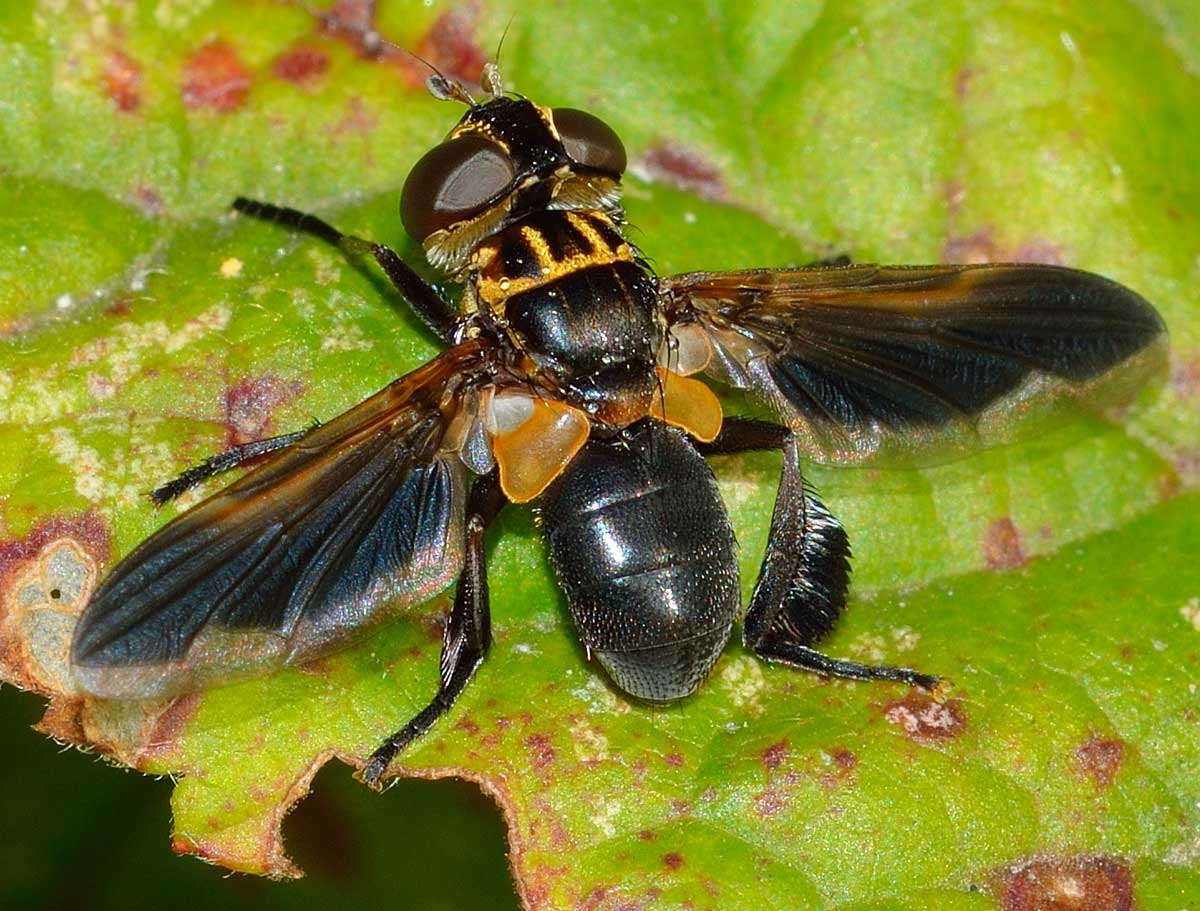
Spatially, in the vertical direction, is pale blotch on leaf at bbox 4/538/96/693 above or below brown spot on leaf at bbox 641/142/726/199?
below

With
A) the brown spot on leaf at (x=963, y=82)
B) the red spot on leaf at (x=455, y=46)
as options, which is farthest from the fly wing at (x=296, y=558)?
the brown spot on leaf at (x=963, y=82)

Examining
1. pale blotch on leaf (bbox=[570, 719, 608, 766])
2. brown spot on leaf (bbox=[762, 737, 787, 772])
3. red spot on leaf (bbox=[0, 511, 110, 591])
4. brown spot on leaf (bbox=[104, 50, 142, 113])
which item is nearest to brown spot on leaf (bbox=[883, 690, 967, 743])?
brown spot on leaf (bbox=[762, 737, 787, 772])

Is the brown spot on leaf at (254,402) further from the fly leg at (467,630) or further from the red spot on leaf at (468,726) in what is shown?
the red spot on leaf at (468,726)

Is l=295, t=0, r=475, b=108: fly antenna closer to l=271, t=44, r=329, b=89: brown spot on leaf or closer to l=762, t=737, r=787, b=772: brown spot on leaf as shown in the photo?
l=271, t=44, r=329, b=89: brown spot on leaf

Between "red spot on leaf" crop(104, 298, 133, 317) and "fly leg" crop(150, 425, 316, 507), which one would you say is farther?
"red spot on leaf" crop(104, 298, 133, 317)

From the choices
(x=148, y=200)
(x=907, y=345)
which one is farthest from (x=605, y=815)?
(x=148, y=200)

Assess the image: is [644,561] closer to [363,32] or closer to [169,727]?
[169,727]
